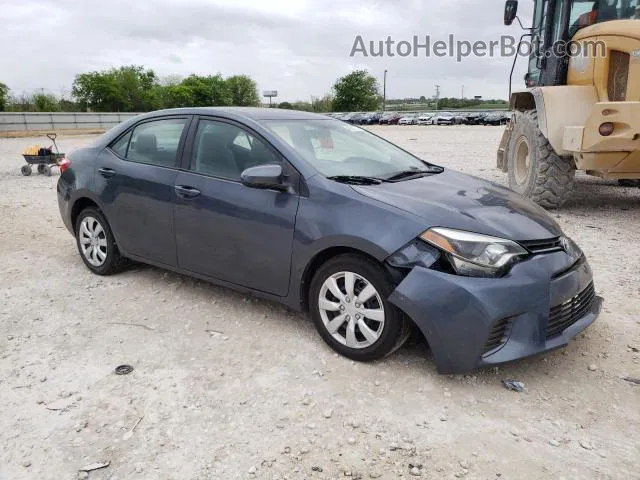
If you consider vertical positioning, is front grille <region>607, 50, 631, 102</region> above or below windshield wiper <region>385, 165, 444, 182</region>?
above

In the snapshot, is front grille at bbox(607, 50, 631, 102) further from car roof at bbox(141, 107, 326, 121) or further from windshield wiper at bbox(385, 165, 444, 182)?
car roof at bbox(141, 107, 326, 121)

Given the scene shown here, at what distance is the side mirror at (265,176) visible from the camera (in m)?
3.43

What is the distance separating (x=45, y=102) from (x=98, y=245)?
213ft

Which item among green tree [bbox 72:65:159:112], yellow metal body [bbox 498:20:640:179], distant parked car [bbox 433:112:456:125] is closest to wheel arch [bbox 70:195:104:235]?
yellow metal body [bbox 498:20:640:179]

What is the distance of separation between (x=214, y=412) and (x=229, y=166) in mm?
1774

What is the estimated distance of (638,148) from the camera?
612 cm

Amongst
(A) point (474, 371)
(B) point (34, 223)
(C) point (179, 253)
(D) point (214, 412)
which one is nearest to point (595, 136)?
(A) point (474, 371)

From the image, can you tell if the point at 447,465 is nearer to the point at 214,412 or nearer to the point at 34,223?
the point at 214,412

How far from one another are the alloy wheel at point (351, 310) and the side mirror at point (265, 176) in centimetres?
71

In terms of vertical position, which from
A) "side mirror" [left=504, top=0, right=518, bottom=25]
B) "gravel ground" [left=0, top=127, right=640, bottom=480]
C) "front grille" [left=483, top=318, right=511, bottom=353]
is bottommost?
"gravel ground" [left=0, top=127, right=640, bottom=480]

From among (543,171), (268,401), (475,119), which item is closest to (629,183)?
(543,171)

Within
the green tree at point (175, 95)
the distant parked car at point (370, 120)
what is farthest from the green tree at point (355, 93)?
the distant parked car at point (370, 120)

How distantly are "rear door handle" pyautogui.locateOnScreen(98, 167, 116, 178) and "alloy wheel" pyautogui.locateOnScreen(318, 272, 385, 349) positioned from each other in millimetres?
2358

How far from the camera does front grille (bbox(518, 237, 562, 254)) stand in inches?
121
